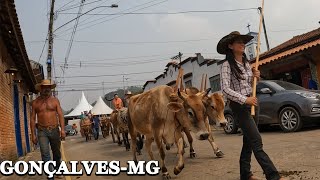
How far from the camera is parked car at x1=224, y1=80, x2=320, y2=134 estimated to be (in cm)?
1220

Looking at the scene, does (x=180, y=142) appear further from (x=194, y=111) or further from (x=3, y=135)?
(x=3, y=135)

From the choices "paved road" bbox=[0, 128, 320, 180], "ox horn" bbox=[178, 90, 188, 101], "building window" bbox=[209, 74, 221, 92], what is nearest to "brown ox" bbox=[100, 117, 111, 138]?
"building window" bbox=[209, 74, 221, 92]

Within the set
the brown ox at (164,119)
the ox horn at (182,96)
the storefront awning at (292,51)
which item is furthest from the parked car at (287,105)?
the ox horn at (182,96)

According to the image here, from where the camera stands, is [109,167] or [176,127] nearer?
[176,127]

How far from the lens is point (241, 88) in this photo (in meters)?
5.60

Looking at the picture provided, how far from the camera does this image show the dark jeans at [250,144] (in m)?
5.13

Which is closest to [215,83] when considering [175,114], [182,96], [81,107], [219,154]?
[219,154]

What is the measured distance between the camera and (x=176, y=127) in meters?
7.54

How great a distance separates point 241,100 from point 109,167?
14.4 ft

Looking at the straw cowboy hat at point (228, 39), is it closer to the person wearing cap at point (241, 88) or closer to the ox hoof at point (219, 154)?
the person wearing cap at point (241, 88)

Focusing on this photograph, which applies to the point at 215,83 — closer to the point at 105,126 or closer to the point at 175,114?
the point at 105,126

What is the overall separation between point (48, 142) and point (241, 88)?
13.5 feet

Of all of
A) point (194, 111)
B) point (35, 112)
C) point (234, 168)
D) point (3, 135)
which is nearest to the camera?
point (194, 111)

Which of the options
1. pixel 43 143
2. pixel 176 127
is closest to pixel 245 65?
pixel 176 127
